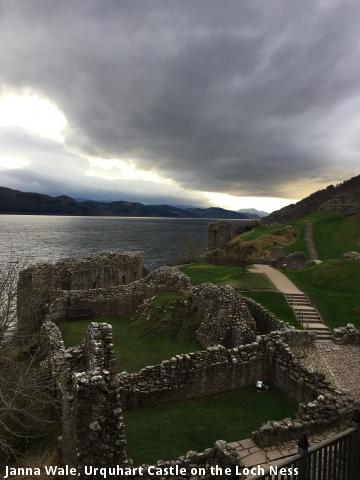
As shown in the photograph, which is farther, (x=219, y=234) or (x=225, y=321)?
(x=219, y=234)

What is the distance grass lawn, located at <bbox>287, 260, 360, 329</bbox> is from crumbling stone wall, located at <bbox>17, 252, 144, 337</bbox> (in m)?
19.0

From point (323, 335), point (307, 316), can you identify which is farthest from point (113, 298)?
point (323, 335)

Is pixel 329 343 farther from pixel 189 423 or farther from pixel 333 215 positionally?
pixel 333 215

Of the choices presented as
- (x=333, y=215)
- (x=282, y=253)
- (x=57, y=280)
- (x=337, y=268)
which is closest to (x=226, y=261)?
(x=282, y=253)

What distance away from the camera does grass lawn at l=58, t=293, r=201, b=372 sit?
71.5 feet

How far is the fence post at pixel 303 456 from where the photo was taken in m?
7.64

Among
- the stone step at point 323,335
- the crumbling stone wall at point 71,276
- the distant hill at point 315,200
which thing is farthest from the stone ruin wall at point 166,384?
the distant hill at point 315,200

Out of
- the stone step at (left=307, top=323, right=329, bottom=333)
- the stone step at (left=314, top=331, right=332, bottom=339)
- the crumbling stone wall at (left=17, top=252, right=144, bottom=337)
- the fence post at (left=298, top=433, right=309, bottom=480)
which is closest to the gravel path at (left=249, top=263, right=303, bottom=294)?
the stone step at (left=307, top=323, right=329, bottom=333)

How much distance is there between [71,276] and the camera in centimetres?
3778

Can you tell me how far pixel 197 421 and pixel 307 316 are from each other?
1366cm

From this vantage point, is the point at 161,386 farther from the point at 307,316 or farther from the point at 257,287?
the point at 257,287

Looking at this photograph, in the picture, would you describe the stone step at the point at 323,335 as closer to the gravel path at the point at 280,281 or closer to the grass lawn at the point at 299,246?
the gravel path at the point at 280,281

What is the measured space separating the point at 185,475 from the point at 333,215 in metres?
78.8

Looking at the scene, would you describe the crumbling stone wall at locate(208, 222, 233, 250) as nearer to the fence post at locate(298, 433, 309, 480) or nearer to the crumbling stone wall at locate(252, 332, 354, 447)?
the crumbling stone wall at locate(252, 332, 354, 447)
